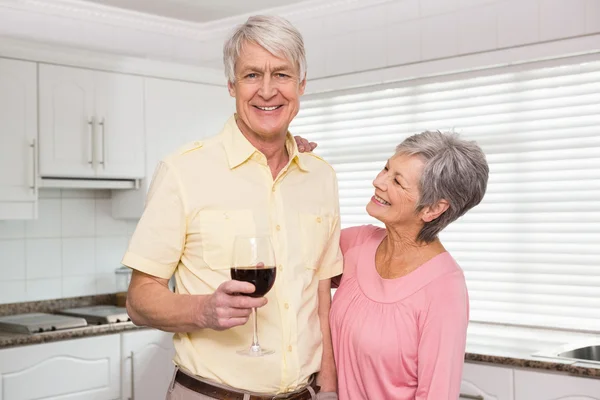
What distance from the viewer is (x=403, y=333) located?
205 cm

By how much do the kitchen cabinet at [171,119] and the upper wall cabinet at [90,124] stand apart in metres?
0.07

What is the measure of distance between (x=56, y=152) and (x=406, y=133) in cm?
183

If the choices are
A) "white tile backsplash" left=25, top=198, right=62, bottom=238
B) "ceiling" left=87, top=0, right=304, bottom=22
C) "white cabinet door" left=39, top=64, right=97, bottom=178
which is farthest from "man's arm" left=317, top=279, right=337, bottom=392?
"white tile backsplash" left=25, top=198, right=62, bottom=238

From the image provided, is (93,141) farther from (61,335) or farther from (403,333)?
(403,333)

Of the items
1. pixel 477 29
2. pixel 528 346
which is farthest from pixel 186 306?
pixel 477 29

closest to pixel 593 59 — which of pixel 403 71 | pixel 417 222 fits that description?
pixel 403 71

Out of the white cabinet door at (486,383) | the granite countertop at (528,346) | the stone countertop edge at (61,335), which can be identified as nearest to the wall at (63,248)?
the stone countertop edge at (61,335)

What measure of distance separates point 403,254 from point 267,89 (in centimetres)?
62

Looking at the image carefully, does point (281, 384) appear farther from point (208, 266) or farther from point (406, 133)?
point (406, 133)

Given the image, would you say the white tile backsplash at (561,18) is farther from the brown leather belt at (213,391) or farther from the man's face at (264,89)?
the brown leather belt at (213,391)

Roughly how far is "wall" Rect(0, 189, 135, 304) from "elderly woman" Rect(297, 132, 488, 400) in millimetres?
2649

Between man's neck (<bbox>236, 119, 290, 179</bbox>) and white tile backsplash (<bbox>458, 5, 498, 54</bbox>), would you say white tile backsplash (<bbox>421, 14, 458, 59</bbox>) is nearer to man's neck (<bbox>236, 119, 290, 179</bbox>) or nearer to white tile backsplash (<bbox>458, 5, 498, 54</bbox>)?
white tile backsplash (<bbox>458, 5, 498, 54</bbox>)

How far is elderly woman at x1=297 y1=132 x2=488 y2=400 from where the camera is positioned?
2.01m

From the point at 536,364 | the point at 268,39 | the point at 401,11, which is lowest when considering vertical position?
the point at 536,364
